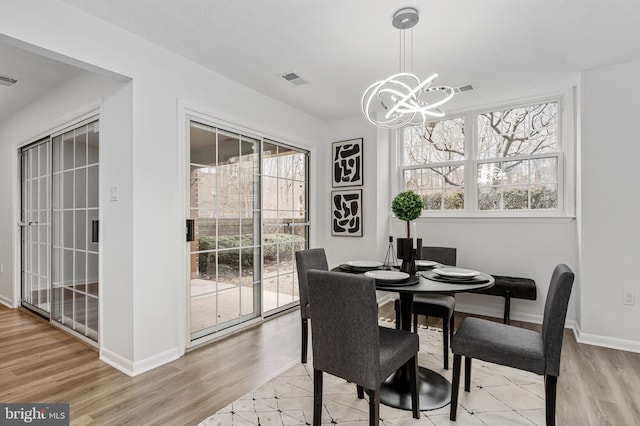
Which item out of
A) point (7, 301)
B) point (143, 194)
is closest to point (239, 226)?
point (143, 194)

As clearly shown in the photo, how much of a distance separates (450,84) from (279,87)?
1.75 m

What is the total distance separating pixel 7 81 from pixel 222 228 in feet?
8.47

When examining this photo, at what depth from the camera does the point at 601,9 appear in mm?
2156

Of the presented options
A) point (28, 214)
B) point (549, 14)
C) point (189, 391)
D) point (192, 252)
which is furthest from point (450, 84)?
point (28, 214)

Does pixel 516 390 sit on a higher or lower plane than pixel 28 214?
lower

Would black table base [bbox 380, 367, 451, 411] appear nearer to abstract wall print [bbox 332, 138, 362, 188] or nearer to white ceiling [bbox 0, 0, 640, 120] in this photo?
white ceiling [bbox 0, 0, 640, 120]

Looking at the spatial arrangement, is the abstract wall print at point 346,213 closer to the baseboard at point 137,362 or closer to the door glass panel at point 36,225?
the baseboard at point 137,362

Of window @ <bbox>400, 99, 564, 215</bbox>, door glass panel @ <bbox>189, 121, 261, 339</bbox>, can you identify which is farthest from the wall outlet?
door glass panel @ <bbox>189, 121, 261, 339</bbox>

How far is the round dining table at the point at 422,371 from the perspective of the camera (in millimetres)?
1871

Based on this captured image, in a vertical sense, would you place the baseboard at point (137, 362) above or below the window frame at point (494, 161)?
below

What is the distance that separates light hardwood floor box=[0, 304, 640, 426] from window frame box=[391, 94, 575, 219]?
1321 millimetres

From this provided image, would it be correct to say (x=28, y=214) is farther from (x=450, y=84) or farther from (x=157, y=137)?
(x=450, y=84)

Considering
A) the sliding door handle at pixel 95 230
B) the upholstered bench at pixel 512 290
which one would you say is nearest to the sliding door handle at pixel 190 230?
the sliding door handle at pixel 95 230

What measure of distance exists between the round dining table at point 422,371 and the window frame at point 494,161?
1.91m
